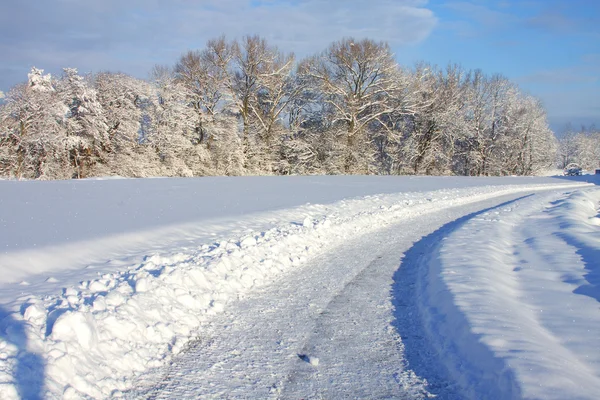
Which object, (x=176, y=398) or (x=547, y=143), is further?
(x=547, y=143)

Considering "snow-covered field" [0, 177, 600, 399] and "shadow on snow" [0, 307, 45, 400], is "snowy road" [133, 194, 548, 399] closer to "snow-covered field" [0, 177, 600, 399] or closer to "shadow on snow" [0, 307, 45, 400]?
"snow-covered field" [0, 177, 600, 399]

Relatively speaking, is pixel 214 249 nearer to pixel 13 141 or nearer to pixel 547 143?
pixel 13 141

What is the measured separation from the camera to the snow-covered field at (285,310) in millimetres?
3508

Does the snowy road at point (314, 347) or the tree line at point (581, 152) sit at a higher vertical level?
the tree line at point (581, 152)

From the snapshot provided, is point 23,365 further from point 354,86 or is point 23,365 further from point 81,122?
point 354,86

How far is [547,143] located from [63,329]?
63.7 m

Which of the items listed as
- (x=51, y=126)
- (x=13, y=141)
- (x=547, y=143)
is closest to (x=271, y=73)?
(x=51, y=126)

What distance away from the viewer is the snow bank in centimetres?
342

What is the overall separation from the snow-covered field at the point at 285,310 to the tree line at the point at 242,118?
23500mm

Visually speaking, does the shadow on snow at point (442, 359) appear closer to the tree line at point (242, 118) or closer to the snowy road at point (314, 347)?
the snowy road at point (314, 347)

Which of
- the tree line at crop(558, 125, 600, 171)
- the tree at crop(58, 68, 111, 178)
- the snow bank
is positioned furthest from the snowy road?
the tree line at crop(558, 125, 600, 171)

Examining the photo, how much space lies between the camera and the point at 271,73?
36219mm

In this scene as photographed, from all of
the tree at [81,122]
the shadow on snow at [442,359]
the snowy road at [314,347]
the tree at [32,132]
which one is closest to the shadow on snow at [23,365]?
the snowy road at [314,347]

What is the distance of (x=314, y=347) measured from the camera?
4.25 metres
